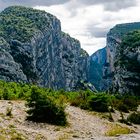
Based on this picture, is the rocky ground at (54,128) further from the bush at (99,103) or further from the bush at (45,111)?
the bush at (99,103)

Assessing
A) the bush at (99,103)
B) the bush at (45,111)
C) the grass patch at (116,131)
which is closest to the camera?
the grass patch at (116,131)

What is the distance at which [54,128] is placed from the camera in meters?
→ 37.5

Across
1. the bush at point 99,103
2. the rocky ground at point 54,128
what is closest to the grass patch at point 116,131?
Answer: the rocky ground at point 54,128

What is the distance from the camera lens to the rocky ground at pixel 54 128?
105 ft

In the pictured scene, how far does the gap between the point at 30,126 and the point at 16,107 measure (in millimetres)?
8167

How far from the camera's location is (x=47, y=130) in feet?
119

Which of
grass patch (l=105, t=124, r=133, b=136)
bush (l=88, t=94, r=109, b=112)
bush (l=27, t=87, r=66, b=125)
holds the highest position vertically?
bush (l=27, t=87, r=66, b=125)

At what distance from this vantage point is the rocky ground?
31.9m

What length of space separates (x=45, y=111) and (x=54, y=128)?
359cm

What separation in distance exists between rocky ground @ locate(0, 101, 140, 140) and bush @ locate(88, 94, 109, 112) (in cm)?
686

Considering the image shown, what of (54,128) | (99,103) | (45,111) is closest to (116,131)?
(54,128)

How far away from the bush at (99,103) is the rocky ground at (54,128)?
6857 millimetres

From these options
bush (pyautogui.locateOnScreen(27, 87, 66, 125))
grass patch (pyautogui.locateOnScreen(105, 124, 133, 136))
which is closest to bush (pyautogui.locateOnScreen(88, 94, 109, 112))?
grass patch (pyautogui.locateOnScreen(105, 124, 133, 136))

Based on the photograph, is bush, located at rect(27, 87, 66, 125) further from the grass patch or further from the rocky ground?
the grass patch
